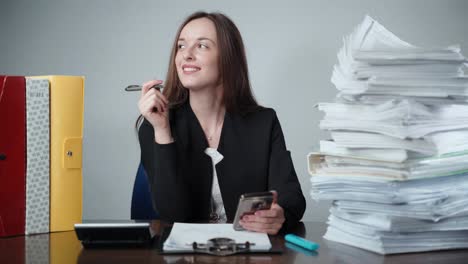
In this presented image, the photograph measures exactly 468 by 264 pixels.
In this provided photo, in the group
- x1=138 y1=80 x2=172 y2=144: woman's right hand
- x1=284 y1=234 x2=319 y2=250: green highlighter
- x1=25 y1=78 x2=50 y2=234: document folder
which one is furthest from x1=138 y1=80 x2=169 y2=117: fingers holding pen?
x1=284 y1=234 x2=319 y2=250: green highlighter

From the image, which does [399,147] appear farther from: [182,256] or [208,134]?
[208,134]

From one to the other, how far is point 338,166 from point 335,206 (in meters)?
0.10

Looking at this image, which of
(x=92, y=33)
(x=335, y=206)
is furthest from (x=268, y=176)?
(x=92, y=33)

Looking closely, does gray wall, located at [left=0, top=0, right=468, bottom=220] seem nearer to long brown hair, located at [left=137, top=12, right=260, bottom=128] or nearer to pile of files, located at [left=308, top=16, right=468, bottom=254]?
long brown hair, located at [left=137, top=12, right=260, bottom=128]

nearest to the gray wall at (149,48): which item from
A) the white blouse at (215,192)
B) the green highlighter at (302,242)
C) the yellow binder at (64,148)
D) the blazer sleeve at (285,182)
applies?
the blazer sleeve at (285,182)

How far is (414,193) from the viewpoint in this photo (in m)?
1.00

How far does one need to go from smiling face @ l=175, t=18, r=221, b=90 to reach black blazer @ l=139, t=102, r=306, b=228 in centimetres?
14

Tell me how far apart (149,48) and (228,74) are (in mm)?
749

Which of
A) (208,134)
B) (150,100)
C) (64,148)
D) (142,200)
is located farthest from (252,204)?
(142,200)

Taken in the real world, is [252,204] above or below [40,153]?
below

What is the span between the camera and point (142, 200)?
1971mm

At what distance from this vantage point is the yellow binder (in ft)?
4.11

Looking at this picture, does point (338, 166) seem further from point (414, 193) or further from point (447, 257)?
point (447, 257)

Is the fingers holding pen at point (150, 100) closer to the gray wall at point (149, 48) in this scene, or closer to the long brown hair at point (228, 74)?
the long brown hair at point (228, 74)
